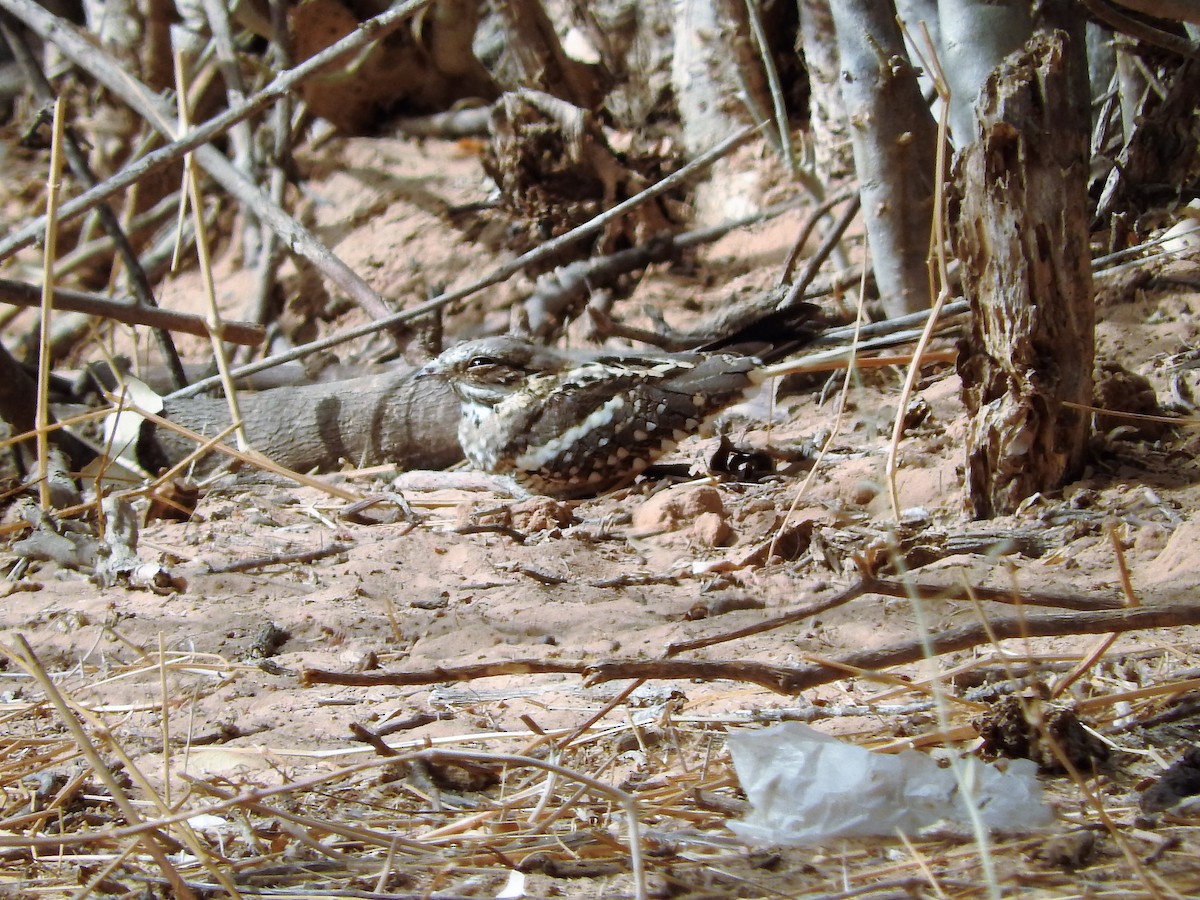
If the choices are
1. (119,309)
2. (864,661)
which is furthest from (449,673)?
(119,309)

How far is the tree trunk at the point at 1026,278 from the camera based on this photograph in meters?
2.24

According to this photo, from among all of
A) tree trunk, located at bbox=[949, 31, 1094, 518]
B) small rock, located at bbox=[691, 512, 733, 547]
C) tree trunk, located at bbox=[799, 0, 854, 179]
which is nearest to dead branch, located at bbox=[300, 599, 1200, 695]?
tree trunk, located at bbox=[949, 31, 1094, 518]

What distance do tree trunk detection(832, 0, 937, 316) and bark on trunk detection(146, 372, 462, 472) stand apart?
1949 millimetres

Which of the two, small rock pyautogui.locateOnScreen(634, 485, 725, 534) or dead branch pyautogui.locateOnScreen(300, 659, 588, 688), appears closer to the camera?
dead branch pyautogui.locateOnScreen(300, 659, 588, 688)

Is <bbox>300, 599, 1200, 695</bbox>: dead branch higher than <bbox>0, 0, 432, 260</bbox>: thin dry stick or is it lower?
lower

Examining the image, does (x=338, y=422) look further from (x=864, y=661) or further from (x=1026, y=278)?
(x=864, y=661)

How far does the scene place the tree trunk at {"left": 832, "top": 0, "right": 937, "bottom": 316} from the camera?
3686 millimetres

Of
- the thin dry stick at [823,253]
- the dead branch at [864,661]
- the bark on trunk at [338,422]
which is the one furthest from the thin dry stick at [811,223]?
the dead branch at [864,661]

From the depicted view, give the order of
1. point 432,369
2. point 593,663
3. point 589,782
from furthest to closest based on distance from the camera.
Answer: point 432,369 → point 593,663 → point 589,782

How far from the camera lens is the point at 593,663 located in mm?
1296

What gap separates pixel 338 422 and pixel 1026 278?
297 cm

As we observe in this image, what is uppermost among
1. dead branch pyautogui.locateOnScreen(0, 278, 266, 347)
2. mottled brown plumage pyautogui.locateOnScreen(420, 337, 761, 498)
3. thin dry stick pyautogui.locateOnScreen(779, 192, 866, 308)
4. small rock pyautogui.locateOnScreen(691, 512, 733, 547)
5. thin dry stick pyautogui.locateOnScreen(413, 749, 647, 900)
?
thin dry stick pyautogui.locateOnScreen(779, 192, 866, 308)

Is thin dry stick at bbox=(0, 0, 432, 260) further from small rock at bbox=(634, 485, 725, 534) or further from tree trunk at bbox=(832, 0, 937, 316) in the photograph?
small rock at bbox=(634, 485, 725, 534)

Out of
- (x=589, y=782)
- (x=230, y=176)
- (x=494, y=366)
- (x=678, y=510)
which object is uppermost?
(x=230, y=176)
